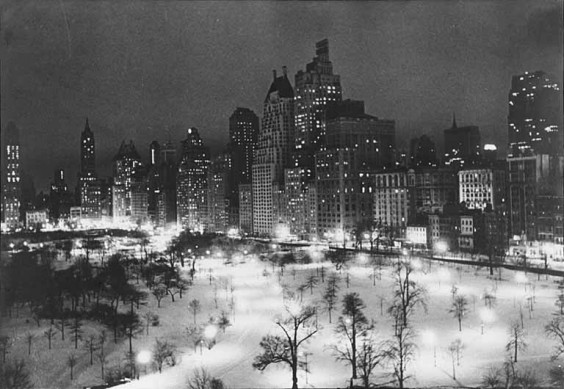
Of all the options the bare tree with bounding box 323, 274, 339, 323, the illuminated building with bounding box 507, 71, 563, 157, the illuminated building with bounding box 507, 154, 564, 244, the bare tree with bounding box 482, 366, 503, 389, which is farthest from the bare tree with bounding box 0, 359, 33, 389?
the illuminated building with bounding box 507, 71, 563, 157

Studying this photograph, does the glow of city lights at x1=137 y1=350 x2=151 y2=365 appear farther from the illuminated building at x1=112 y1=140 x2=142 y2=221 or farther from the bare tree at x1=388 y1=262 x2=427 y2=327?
the illuminated building at x1=112 y1=140 x2=142 y2=221

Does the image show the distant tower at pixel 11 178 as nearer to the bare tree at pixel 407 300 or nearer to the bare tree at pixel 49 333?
the bare tree at pixel 49 333

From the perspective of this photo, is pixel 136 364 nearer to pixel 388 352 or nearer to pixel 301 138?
pixel 388 352

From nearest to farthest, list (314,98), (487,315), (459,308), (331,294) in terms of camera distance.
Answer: (487,315) < (459,308) < (331,294) < (314,98)

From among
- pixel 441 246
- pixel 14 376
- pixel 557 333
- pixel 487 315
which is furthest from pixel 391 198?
pixel 14 376

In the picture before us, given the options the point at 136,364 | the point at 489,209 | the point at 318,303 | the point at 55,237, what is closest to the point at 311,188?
the point at 489,209

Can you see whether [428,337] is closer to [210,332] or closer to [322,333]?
[322,333]
